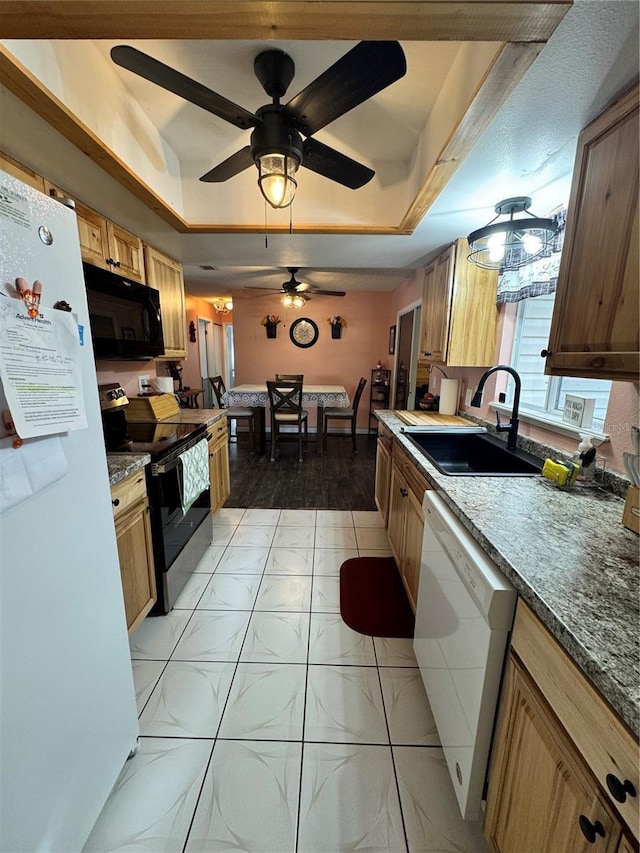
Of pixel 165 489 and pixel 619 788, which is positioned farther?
pixel 165 489

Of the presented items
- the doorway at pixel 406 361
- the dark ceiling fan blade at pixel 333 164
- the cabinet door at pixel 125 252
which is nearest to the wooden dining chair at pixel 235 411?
the doorway at pixel 406 361

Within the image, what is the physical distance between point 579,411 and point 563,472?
36cm

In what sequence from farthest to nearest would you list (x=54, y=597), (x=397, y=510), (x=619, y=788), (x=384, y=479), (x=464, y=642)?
(x=384, y=479) < (x=397, y=510) < (x=464, y=642) < (x=54, y=597) < (x=619, y=788)

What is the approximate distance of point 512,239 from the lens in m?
1.57

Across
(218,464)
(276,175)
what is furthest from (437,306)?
(218,464)

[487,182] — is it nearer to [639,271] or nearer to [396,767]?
[639,271]

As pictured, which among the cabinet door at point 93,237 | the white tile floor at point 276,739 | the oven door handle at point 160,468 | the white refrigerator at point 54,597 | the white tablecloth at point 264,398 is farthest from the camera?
the white tablecloth at point 264,398

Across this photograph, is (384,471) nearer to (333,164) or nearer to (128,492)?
(128,492)

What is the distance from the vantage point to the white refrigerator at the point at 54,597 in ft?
2.28

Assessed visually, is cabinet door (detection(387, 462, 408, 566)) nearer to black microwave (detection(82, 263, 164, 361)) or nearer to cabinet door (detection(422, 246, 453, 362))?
cabinet door (detection(422, 246, 453, 362))

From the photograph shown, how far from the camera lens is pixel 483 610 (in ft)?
2.74

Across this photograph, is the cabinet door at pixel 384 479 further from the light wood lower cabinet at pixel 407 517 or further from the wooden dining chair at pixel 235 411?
the wooden dining chair at pixel 235 411

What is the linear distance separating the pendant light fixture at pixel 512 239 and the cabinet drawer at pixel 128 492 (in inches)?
76.5

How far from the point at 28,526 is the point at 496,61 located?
1688 mm
